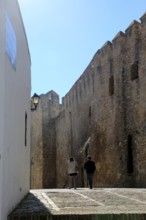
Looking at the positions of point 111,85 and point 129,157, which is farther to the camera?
point 111,85

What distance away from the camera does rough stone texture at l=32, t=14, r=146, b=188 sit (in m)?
21.1

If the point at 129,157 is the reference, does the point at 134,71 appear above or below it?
above

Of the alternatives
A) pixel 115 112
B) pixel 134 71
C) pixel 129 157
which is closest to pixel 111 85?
pixel 115 112

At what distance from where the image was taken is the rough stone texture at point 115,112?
21.1 meters

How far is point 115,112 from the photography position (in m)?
24.0

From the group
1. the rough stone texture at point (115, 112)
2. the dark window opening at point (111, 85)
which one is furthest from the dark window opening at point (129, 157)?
the dark window opening at point (111, 85)

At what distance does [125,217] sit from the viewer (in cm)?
771

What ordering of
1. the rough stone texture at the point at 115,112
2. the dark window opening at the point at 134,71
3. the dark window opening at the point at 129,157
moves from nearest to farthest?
the rough stone texture at the point at 115,112
the dark window opening at the point at 129,157
the dark window opening at the point at 134,71

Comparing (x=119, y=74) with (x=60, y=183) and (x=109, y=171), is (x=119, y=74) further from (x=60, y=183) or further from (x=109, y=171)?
(x=60, y=183)

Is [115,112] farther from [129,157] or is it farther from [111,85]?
[129,157]

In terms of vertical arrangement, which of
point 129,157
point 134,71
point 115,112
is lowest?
point 129,157

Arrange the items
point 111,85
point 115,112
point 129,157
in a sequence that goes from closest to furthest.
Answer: point 129,157
point 115,112
point 111,85

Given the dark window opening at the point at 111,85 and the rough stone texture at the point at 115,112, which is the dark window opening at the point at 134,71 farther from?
the dark window opening at the point at 111,85

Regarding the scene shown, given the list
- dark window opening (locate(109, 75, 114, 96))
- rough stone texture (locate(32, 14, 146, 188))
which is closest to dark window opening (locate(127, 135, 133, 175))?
rough stone texture (locate(32, 14, 146, 188))
